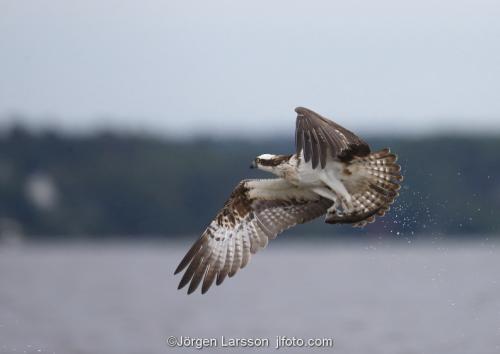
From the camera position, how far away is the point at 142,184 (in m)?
66.0

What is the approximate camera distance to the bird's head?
14781 mm

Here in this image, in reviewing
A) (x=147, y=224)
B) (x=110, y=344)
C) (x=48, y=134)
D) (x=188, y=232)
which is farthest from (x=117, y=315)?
(x=48, y=134)

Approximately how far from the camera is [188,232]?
61.6 m

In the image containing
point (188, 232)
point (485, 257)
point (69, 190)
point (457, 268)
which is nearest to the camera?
point (457, 268)

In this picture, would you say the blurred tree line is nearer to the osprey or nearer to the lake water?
the lake water

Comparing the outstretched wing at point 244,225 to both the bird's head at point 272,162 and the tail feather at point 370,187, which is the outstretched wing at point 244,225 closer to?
A: the bird's head at point 272,162

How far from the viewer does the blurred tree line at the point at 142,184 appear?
54344 mm

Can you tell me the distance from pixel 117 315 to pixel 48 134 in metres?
44.8

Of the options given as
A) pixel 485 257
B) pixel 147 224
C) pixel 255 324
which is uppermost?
pixel 255 324

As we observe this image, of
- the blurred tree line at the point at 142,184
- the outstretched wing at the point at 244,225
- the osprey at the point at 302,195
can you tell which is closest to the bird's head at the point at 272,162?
the osprey at the point at 302,195

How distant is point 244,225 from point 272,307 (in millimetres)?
11881

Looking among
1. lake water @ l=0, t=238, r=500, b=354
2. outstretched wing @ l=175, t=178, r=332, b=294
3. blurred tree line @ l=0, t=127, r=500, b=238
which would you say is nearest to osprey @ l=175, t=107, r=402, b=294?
outstretched wing @ l=175, t=178, r=332, b=294

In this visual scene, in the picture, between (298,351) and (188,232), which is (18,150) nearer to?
(188,232)

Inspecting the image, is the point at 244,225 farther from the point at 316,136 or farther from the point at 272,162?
the point at 316,136
